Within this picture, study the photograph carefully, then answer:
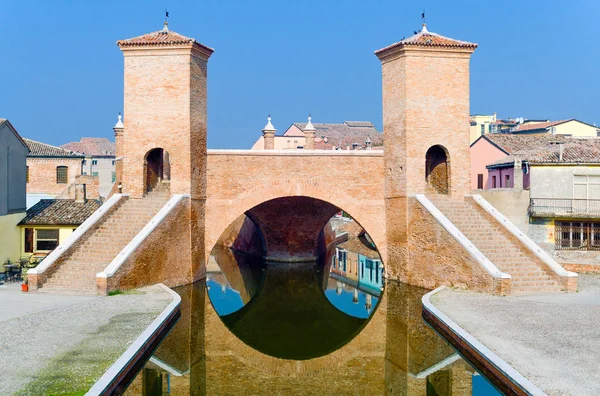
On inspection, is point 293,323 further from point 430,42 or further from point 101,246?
point 430,42

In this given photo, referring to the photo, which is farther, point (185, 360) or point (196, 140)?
point (196, 140)

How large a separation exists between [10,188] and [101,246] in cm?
521

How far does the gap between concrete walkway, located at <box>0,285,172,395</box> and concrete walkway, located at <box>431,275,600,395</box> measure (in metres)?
6.23

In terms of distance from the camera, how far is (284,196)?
802 inches

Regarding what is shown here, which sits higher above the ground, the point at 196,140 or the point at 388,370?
the point at 196,140

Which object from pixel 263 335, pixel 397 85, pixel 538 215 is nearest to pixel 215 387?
pixel 263 335

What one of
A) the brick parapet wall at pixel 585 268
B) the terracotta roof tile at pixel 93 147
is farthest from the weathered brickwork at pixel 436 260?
the terracotta roof tile at pixel 93 147

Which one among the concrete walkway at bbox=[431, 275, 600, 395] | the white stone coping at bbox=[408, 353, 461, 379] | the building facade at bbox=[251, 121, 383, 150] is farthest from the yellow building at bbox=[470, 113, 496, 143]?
the white stone coping at bbox=[408, 353, 461, 379]

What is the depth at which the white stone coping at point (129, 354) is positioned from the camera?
27.7 ft

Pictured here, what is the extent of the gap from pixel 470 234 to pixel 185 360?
960cm

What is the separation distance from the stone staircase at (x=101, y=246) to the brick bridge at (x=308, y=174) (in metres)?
0.06

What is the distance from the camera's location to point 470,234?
1797 centimetres

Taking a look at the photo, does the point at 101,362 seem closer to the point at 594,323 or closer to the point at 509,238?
the point at 594,323

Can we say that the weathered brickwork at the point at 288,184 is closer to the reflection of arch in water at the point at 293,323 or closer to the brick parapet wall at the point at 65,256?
the reflection of arch in water at the point at 293,323
